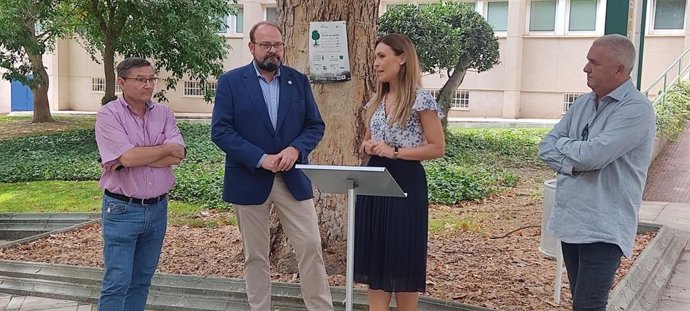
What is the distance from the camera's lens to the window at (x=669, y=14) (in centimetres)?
2369

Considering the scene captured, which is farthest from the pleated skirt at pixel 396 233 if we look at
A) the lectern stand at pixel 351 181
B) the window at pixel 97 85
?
the window at pixel 97 85

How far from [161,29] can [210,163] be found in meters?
4.05

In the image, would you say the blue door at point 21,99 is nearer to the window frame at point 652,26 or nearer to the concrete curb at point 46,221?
the concrete curb at point 46,221

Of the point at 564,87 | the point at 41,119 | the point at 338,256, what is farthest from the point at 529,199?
the point at 41,119

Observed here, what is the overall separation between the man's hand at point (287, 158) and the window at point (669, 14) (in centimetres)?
2313

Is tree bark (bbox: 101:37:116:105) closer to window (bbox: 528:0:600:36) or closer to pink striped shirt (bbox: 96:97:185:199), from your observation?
pink striped shirt (bbox: 96:97:185:199)

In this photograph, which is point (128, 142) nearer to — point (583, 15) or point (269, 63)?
point (269, 63)

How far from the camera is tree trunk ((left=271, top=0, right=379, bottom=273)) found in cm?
543

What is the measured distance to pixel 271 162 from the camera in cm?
420

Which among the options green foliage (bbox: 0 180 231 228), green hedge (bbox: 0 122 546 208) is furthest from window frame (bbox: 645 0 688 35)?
green foliage (bbox: 0 180 231 228)

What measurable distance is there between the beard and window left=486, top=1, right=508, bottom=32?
2301 cm

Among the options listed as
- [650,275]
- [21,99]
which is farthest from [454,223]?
[21,99]

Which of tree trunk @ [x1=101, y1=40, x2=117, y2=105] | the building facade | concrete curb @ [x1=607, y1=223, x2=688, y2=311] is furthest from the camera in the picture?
the building facade

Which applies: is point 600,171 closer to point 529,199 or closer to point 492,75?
point 529,199
